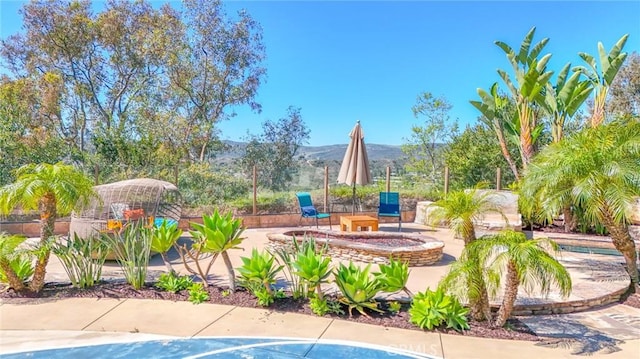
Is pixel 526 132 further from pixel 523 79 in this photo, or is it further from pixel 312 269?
pixel 312 269

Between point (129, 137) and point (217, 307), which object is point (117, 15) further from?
point (217, 307)

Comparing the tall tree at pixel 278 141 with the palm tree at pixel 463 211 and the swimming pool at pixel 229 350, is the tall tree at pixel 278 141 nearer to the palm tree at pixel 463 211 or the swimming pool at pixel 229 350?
the palm tree at pixel 463 211

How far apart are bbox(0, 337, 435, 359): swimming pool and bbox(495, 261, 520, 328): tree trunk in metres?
1.13

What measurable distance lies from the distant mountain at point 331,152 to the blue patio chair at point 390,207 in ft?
6.05

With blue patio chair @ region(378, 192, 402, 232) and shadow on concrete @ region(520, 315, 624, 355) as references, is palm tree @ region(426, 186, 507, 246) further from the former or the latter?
blue patio chair @ region(378, 192, 402, 232)

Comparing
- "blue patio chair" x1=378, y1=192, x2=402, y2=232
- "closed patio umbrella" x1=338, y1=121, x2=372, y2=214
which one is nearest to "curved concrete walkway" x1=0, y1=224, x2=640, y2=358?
"blue patio chair" x1=378, y1=192, x2=402, y2=232

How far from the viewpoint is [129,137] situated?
604 inches

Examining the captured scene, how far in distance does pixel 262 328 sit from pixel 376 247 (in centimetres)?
299

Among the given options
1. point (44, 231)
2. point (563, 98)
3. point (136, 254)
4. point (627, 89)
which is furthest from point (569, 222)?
point (627, 89)

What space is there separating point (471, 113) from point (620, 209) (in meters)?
10.8

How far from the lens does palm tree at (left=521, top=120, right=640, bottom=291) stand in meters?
5.25

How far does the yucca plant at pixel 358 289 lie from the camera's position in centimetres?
472

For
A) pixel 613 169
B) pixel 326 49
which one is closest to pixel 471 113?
pixel 326 49

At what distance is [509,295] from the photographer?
167 inches
